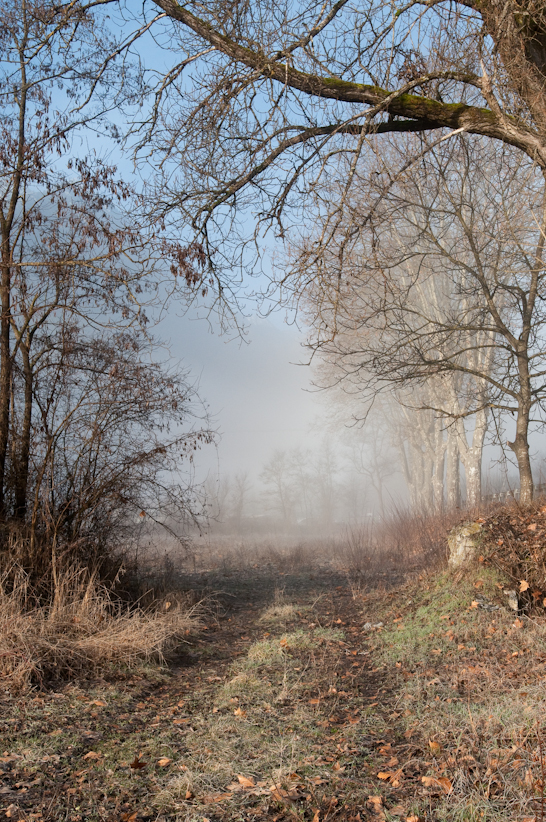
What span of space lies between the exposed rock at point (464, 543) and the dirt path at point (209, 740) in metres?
1.99

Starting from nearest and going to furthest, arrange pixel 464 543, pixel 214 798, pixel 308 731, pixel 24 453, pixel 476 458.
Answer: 1. pixel 214 798
2. pixel 308 731
3. pixel 24 453
4. pixel 464 543
5. pixel 476 458

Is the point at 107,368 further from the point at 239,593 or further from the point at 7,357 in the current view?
the point at 239,593

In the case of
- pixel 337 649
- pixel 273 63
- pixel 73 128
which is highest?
pixel 73 128

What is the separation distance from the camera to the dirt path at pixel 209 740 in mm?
A: 3074

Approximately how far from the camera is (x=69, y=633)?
18.7 feet

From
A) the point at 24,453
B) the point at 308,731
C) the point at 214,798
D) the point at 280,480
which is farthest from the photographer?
the point at 280,480

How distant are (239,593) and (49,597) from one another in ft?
14.0

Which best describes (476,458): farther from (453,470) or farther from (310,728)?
(310,728)

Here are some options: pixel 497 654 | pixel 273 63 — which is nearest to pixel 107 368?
pixel 273 63

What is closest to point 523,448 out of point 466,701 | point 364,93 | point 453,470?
point 466,701

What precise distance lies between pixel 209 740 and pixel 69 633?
2418 mm

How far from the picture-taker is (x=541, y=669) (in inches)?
181

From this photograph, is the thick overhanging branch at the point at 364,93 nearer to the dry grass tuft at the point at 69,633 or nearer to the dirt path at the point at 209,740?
the dirt path at the point at 209,740

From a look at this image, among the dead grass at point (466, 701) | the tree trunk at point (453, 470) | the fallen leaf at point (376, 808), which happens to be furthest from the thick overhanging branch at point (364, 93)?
the tree trunk at point (453, 470)
